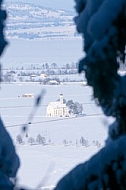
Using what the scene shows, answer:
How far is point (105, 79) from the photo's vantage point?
107 inches

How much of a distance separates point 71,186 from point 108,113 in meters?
0.36

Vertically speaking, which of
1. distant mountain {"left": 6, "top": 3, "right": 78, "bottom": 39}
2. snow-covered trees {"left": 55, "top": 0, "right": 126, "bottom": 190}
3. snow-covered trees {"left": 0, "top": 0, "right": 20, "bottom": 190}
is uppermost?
snow-covered trees {"left": 55, "top": 0, "right": 126, "bottom": 190}

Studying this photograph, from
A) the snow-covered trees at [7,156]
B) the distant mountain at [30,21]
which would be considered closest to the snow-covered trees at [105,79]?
the snow-covered trees at [7,156]

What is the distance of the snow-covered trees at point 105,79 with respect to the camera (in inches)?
102

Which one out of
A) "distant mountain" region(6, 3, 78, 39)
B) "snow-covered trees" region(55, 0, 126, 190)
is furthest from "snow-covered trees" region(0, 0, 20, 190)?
"distant mountain" region(6, 3, 78, 39)

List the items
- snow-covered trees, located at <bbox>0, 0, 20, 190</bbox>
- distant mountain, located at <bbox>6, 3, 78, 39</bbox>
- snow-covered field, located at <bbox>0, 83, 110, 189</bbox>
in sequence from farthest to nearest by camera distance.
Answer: snow-covered field, located at <bbox>0, 83, 110, 189</bbox> → distant mountain, located at <bbox>6, 3, 78, 39</bbox> → snow-covered trees, located at <bbox>0, 0, 20, 190</bbox>

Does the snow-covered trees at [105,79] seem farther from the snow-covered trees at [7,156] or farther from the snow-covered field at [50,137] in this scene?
the snow-covered field at [50,137]

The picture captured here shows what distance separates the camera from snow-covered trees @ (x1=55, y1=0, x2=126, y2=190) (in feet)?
8.52

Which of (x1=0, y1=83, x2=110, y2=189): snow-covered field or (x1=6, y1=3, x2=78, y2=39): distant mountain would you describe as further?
(x1=0, y1=83, x2=110, y2=189): snow-covered field

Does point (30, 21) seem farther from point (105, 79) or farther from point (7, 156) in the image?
point (105, 79)

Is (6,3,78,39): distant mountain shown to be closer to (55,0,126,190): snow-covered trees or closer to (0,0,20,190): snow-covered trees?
(0,0,20,190): snow-covered trees

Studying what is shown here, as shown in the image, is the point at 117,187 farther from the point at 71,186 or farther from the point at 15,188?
the point at 15,188

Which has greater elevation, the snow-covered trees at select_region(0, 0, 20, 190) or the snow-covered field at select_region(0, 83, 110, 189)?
the snow-covered trees at select_region(0, 0, 20, 190)

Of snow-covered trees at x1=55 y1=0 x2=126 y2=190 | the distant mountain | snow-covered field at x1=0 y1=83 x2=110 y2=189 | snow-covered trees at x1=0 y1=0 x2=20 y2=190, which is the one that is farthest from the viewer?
snow-covered field at x1=0 y1=83 x2=110 y2=189
